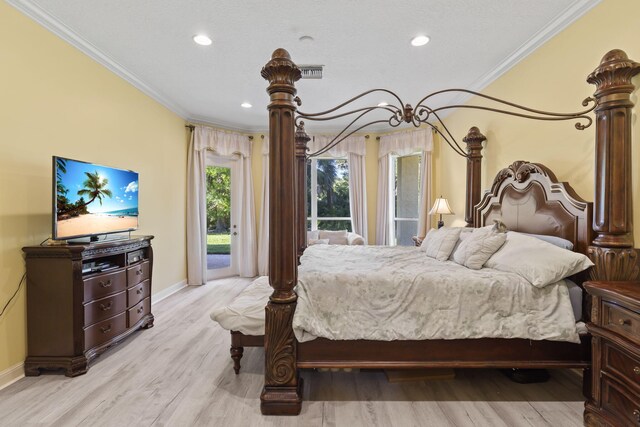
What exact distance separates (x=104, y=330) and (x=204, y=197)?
289 centimetres

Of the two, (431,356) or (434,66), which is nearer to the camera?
(431,356)

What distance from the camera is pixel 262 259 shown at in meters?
5.77

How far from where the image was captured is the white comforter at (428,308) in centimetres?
199

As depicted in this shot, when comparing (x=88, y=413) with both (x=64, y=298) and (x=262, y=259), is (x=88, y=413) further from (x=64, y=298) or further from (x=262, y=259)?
(x=262, y=259)

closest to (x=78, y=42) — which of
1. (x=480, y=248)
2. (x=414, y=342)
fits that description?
(x=414, y=342)

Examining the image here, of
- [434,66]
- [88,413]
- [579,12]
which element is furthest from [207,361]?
[579,12]

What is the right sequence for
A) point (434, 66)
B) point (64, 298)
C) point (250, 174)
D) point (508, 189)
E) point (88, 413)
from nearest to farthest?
point (88, 413) → point (64, 298) → point (508, 189) → point (434, 66) → point (250, 174)

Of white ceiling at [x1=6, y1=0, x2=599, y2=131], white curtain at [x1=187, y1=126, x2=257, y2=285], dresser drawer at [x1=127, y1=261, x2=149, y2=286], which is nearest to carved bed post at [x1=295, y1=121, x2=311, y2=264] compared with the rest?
white ceiling at [x1=6, y1=0, x2=599, y2=131]

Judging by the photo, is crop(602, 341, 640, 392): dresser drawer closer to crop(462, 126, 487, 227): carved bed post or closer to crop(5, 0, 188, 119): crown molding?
crop(462, 126, 487, 227): carved bed post

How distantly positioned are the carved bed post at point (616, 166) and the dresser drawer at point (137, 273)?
3.70 m

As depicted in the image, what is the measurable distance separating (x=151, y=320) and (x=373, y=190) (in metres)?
4.05

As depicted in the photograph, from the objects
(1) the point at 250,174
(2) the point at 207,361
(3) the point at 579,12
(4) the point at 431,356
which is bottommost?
(2) the point at 207,361

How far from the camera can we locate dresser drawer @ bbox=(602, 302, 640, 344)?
4.89 feet

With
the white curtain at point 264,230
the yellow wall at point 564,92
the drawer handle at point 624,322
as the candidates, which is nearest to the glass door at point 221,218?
the white curtain at point 264,230
